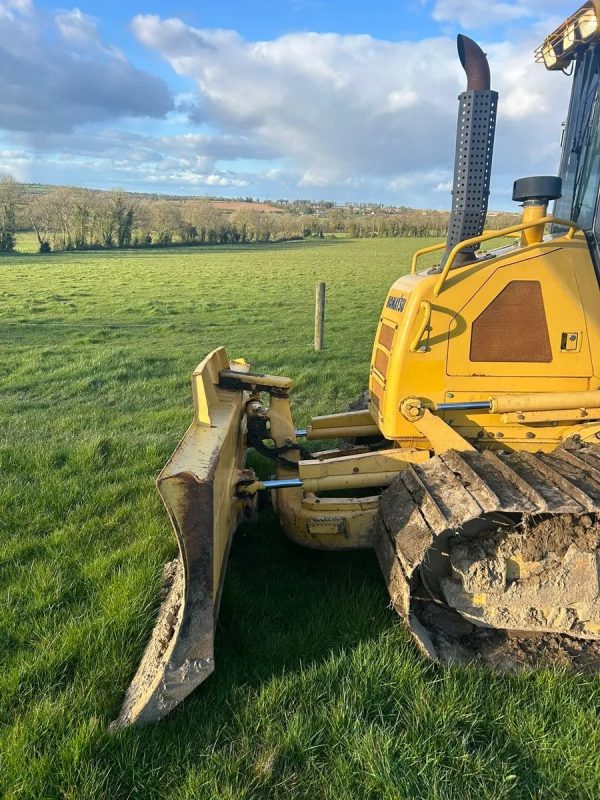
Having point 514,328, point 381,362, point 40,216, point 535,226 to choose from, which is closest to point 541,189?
point 535,226

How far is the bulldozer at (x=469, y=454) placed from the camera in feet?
9.32

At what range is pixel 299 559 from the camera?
4.07 meters

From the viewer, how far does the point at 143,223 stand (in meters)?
56.7

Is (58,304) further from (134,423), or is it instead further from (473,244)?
(473,244)

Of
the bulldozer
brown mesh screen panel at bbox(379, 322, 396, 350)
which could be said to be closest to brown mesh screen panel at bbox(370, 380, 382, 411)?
the bulldozer

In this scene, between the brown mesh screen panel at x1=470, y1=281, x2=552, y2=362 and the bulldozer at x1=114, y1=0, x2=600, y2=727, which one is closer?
the bulldozer at x1=114, y1=0, x2=600, y2=727

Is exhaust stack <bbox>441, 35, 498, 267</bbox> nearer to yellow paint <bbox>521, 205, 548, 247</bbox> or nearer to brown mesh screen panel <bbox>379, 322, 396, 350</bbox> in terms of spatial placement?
yellow paint <bbox>521, 205, 548, 247</bbox>

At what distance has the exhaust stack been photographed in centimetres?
334

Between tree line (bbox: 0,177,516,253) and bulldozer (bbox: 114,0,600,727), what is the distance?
48.4 m

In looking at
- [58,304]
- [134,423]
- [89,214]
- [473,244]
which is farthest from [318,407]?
[89,214]

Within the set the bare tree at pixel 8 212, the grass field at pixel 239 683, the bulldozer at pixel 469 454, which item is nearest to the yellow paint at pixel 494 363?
the bulldozer at pixel 469 454

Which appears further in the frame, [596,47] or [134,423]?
[134,423]

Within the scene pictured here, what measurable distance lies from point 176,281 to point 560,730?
25.8 metres

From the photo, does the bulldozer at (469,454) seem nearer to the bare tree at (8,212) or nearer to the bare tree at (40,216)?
the bare tree at (8,212)
